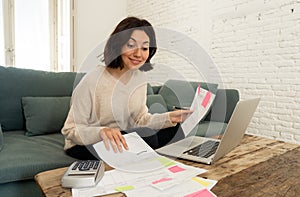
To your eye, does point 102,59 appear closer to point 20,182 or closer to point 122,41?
point 122,41

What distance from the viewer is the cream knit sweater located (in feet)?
3.60

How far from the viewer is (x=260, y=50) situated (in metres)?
2.55

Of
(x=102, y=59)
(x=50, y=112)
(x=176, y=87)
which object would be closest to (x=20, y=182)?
(x=50, y=112)

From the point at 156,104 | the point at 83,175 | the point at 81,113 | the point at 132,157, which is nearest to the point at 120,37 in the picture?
the point at 81,113

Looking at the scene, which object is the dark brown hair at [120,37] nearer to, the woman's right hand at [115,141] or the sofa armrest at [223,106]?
the woman's right hand at [115,141]

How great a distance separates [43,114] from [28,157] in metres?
0.48

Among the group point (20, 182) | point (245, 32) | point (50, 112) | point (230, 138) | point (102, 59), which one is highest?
point (245, 32)

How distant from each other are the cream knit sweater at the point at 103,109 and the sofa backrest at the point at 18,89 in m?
0.42

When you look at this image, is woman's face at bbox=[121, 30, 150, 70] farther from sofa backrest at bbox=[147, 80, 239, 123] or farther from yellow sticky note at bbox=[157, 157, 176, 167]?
sofa backrest at bbox=[147, 80, 239, 123]

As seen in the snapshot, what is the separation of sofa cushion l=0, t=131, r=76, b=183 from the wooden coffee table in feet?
1.46

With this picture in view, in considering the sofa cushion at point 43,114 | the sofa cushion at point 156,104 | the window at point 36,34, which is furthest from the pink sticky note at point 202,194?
the window at point 36,34

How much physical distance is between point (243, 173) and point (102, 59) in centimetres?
88

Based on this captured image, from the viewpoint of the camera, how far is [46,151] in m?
1.29

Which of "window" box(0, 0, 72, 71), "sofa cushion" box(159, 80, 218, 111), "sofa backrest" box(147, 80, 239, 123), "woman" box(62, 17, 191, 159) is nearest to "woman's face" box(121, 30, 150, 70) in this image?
"woman" box(62, 17, 191, 159)
